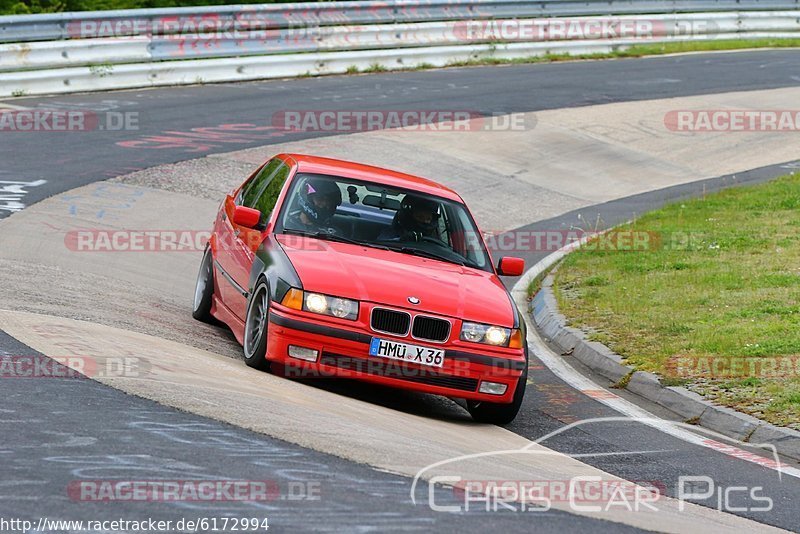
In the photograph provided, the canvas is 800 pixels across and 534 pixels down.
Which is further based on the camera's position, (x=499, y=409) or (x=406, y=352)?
(x=499, y=409)

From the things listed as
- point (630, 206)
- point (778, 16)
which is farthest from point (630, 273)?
point (778, 16)

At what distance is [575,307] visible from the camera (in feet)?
43.4

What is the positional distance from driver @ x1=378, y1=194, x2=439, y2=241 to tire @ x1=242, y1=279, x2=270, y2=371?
114 centimetres

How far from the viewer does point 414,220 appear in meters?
10.1

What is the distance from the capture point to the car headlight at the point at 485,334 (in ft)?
28.6

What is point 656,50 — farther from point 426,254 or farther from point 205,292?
point 426,254

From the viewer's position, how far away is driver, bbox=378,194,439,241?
992 centimetres

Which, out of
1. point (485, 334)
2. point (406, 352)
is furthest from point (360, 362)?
point (485, 334)

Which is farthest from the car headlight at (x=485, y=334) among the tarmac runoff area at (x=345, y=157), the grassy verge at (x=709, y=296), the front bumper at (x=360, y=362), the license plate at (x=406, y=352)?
the grassy verge at (x=709, y=296)

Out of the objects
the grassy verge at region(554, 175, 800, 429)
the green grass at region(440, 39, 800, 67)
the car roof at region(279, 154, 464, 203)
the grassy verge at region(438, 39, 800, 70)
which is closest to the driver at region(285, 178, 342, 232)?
the car roof at region(279, 154, 464, 203)

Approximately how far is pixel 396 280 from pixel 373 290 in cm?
26

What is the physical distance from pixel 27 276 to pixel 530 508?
626 centimetres

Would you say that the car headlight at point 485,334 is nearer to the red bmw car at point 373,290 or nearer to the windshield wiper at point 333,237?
the red bmw car at point 373,290

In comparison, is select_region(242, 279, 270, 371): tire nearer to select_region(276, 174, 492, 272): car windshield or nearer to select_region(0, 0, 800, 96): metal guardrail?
select_region(276, 174, 492, 272): car windshield
